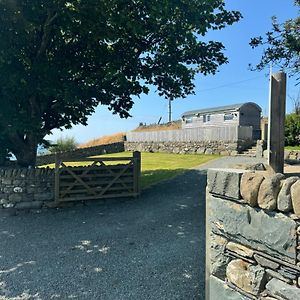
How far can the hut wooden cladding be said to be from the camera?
990 cm

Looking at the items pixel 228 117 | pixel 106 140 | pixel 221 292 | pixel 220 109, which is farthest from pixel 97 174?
pixel 106 140

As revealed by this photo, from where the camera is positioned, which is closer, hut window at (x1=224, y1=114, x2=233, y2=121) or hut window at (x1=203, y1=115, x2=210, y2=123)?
hut window at (x1=224, y1=114, x2=233, y2=121)

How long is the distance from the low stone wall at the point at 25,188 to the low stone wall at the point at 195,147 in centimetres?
1633

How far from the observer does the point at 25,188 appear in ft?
31.7

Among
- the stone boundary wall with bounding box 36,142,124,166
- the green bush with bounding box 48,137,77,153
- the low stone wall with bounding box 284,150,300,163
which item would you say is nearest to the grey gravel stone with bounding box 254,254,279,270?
the low stone wall with bounding box 284,150,300,163

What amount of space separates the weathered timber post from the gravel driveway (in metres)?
1.17

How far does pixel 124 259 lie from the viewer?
5.64 meters

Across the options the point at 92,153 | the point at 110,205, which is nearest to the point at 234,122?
the point at 92,153

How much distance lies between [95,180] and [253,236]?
7.98 meters

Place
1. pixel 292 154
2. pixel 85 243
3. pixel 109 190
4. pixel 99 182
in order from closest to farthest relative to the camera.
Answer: pixel 85 243 < pixel 99 182 < pixel 109 190 < pixel 292 154

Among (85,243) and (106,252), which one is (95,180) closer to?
(85,243)

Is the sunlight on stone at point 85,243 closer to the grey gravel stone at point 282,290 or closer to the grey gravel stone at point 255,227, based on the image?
the grey gravel stone at point 255,227

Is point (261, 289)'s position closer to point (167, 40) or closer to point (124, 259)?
point (124, 259)

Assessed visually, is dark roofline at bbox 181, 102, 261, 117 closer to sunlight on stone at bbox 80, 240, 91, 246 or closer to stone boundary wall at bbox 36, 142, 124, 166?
stone boundary wall at bbox 36, 142, 124, 166
